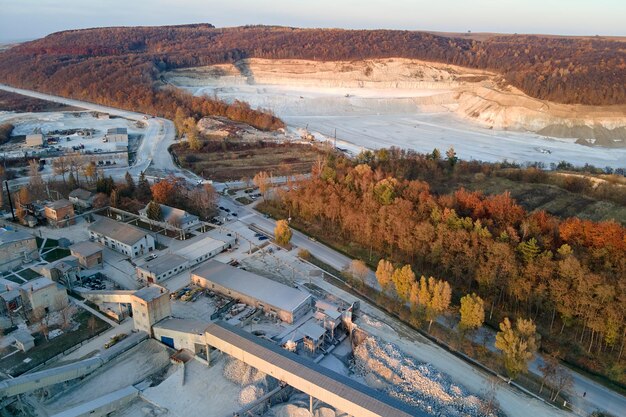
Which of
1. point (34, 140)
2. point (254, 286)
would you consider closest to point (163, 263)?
point (254, 286)

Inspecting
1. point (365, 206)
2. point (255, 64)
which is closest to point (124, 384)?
point (365, 206)

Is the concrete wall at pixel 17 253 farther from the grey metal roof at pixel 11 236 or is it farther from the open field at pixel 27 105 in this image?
the open field at pixel 27 105

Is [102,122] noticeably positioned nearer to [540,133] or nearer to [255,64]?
[255,64]

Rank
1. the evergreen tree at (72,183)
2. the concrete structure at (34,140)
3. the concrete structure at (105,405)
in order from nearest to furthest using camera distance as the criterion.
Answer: the concrete structure at (105,405) < the evergreen tree at (72,183) < the concrete structure at (34,140)

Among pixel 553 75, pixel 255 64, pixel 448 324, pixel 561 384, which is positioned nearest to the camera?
pixel 561 384

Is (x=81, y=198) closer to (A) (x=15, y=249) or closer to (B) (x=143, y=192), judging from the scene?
(B) (x=143, y=192)

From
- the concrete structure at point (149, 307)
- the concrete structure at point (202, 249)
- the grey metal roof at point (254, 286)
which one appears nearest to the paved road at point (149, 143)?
the concrete structure at point (202, 249)

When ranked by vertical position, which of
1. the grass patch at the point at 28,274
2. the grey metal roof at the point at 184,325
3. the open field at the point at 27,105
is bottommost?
the grass patch at the point at 28,274

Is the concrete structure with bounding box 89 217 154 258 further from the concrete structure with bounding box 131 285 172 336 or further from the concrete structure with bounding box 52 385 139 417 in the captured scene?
the concrete structure with bounding box 52 385 139 417
